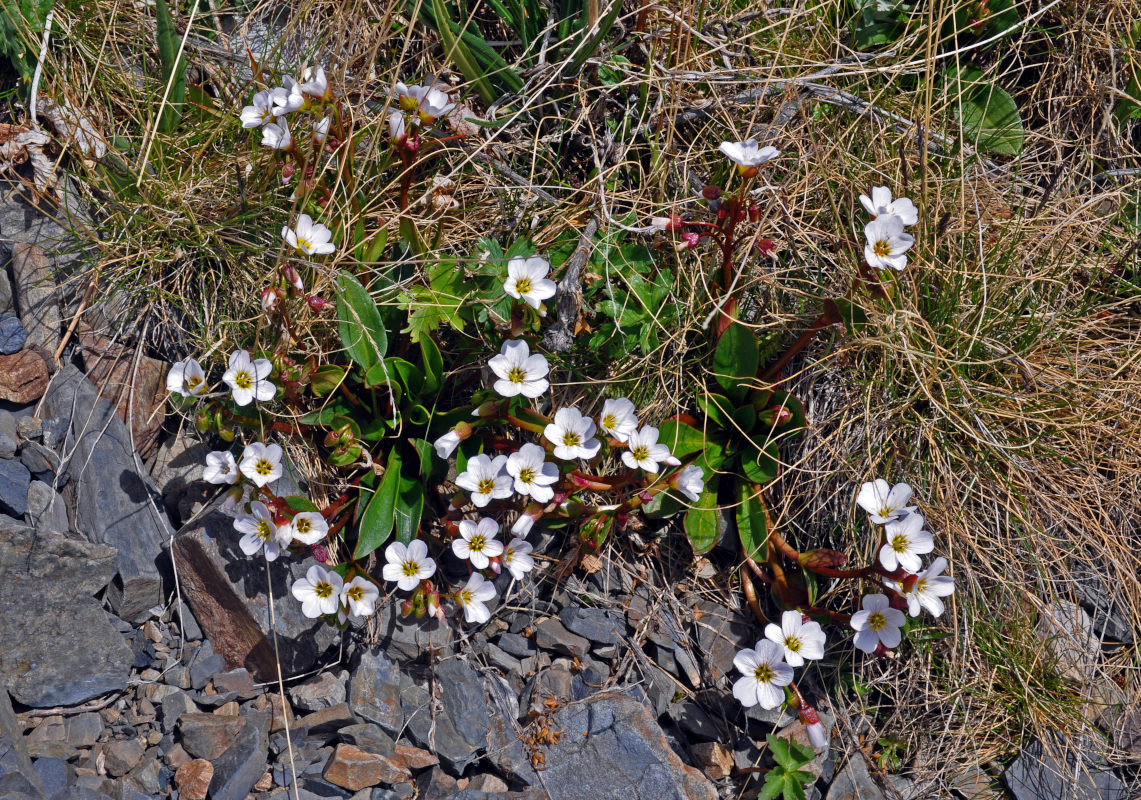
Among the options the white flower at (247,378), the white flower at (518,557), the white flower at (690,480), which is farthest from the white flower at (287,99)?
the white flower at (690,480)

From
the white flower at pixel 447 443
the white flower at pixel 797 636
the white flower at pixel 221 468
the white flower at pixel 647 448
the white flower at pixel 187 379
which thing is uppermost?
the white flower at pixel 187 379

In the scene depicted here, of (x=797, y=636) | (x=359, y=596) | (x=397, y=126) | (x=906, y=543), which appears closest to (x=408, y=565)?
(x=359, y=596)

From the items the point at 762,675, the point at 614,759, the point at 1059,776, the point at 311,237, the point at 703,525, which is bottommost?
the point at 1059,776

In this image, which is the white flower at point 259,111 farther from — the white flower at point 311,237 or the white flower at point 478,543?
the white flower at point 478,543

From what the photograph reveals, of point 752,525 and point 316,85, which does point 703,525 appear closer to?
point 752,525

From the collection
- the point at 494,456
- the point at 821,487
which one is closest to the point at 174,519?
the point at 494,456
